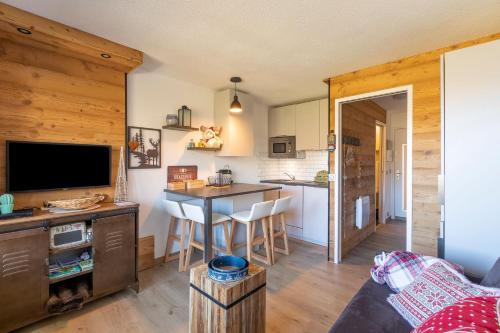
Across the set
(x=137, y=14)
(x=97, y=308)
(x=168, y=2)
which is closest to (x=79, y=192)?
(x=97, y=308)

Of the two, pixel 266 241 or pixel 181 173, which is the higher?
pixel 181 173

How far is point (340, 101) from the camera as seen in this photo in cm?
303

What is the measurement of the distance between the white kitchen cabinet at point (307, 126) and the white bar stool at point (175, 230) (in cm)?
224

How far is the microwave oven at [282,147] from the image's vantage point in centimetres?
428

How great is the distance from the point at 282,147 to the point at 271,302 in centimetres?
270

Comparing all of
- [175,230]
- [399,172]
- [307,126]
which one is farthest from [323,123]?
[175,230]

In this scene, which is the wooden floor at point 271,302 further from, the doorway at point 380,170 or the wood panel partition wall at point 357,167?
the doorway at point 380,170

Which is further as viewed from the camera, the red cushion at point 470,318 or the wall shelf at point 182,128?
the wall shelf at point 182,128

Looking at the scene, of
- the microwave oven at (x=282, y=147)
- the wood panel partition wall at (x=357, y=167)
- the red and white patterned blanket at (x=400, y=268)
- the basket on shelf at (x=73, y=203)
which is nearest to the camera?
the red and white patterned blanket at (x=400, y=268)

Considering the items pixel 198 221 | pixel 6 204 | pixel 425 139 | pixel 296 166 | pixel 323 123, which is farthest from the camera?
pixel 296 166

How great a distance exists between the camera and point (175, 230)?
316 centimetres

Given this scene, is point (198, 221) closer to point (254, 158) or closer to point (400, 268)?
point (400, 268)

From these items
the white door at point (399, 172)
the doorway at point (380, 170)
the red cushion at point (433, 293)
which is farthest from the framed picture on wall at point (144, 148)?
the white door at point (399, 172)

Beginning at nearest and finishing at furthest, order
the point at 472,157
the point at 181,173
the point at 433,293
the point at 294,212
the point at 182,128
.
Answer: the point at 433,293, the point at 472,157, the point at 182,128, the point at 181,173, the point at 294,212
